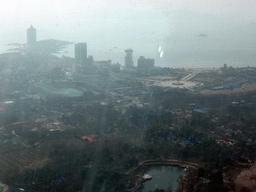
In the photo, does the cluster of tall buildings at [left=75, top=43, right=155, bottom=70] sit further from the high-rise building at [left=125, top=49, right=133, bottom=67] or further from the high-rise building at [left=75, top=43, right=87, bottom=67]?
the high-rise building at [left=125, top=49, right=133, bottom=67]

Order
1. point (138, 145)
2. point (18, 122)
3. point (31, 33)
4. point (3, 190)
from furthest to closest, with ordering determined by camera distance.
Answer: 1. point (31, 33)
2. point (18, 122)
3. point (138, 145)
4. point (3, 190)

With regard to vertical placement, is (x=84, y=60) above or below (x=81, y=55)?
below

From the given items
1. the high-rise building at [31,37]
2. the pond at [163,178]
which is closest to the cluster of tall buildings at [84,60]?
the high-rise building at [31,37]

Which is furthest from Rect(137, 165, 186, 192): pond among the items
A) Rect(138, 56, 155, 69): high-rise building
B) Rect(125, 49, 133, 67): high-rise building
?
Rect(125, 49, 133, 67): high-rise building

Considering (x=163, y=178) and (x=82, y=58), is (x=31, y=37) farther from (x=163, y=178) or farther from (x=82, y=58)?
(x=163, y=178)

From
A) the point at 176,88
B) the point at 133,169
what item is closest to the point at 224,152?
the point at 133,169

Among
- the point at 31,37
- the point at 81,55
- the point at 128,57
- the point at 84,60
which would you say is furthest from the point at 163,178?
the point at 31,37

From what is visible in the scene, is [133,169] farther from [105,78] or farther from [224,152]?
[105,78]

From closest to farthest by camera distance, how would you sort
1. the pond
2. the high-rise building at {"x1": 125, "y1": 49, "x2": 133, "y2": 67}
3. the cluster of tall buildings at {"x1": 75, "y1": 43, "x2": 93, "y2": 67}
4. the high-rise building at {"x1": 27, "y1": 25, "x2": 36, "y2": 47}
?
1. the pond
2. the cluster of tall buildings at {"x1": 75, "y1": 43, "x2": 93, "y2": 67}
3. the high-rise building at {"x1": 125, "y1": 49, "x2": 133, "y2": 67}
4. the high-rise building at {"x1": 27, "y1": 25, "x2": 36, "y2": 47}
